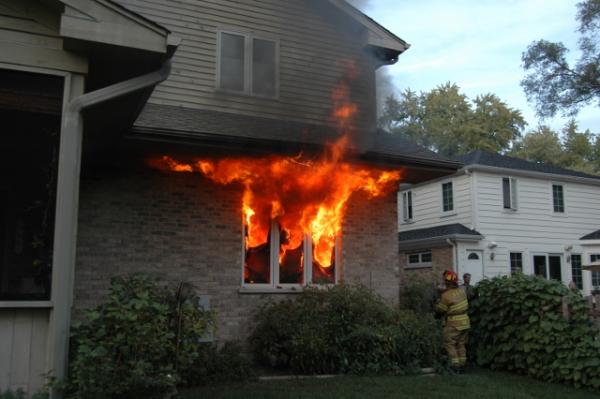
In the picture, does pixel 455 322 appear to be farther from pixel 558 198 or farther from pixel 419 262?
pixel 558 198

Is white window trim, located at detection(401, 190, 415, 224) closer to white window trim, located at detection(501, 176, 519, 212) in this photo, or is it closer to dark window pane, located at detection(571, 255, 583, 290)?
white window trim, located at detection(501, 176, 519, 212)

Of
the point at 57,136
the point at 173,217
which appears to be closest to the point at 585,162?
the point at 173,217

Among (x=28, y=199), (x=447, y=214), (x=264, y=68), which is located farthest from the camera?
(x=447, y=214)

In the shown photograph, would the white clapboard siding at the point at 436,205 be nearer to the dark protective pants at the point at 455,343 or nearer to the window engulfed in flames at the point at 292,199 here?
the window engulfed in flames at the point at 292,199

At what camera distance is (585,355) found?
7.64 meters

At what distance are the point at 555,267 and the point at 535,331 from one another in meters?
13.0

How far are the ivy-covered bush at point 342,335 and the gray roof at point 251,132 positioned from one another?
2500 mm

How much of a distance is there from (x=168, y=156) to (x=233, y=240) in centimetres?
178

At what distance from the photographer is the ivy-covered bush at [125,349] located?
4.44 m

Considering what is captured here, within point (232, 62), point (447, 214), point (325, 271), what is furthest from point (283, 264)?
point (447, 214)

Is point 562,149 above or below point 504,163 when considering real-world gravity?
above

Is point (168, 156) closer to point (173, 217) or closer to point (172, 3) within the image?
point (173, 217)

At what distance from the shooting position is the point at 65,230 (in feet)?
15.7

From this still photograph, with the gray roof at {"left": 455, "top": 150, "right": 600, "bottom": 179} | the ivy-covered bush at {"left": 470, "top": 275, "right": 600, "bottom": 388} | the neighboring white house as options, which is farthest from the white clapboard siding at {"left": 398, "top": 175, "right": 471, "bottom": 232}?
the ivy-covered bush at {"left": 470, "top": 275, "right": 600, "bottom": 388}
